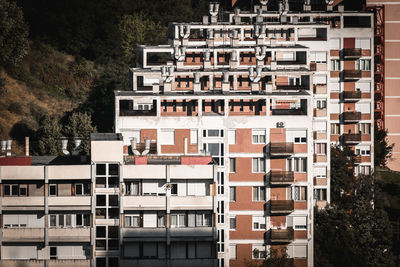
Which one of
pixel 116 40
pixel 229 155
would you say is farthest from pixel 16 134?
pixel 229 155

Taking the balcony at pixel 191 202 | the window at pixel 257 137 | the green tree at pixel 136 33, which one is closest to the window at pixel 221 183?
the window at pixel 257 137

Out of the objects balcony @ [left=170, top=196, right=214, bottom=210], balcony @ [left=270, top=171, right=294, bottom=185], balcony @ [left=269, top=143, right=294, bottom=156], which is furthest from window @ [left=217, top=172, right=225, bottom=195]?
balcony @ [left=170, top=196, right=214, bottom=210]

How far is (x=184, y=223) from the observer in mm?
87500

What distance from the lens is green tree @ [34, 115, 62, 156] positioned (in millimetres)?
114000

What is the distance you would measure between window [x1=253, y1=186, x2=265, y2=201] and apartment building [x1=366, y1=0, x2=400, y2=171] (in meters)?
51.3

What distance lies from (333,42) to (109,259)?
133 feet

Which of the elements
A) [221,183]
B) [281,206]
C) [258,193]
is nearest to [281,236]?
[281,206]

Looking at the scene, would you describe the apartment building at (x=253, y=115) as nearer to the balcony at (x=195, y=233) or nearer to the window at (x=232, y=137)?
the window at (x=232, y=137)

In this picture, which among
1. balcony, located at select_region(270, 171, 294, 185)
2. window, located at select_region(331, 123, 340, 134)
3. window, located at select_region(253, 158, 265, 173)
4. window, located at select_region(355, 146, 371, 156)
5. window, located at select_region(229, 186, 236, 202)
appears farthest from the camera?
window, located at select_region(355, 146, 371, 156)

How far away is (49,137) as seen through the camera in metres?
117

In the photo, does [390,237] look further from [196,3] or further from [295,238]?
[196,3]

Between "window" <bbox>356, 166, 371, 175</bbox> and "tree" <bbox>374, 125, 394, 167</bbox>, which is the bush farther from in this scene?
"tree" <bbox>374, 125, 394, 167</bbox>

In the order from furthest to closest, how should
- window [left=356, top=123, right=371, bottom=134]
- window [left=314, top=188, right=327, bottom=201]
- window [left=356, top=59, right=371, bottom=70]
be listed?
window [left=356, top=123, right=371, bottom=134], window [left=356, top=59, right=371, bottom=70], window [left=314, top=188, right=327, bottom=201]

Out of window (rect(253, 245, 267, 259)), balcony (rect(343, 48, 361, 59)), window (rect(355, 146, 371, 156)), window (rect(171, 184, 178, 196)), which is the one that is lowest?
window (rect(253, 245, 267, 259))
